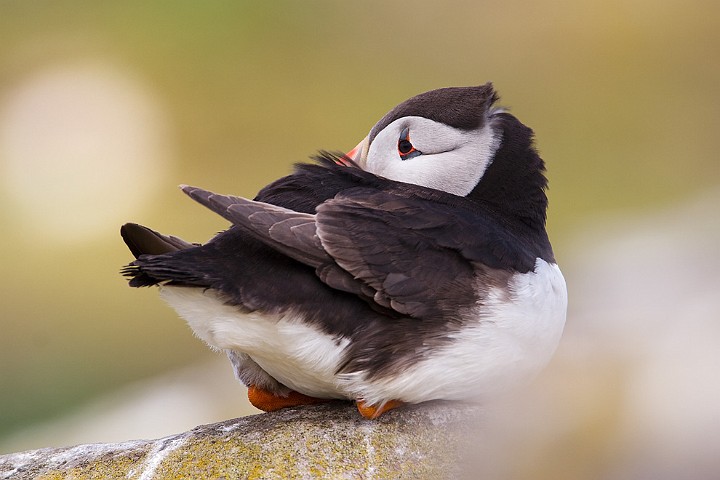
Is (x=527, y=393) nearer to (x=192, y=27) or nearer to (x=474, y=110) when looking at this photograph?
(x=474, y=110)

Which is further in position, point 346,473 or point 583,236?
point 583,236

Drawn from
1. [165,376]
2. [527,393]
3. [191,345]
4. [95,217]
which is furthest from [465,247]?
[95,217]

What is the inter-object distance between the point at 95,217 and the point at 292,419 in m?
8.08

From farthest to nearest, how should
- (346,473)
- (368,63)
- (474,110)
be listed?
(368,63)
(474,110)
(346,473)

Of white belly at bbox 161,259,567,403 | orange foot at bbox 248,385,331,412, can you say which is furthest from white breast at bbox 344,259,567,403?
orange foot at bbox 248,385,331,412

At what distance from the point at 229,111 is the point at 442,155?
9701 mm

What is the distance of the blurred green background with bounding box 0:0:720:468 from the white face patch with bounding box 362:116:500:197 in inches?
202

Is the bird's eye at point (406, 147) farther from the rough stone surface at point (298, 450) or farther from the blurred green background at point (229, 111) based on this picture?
the blurred green background at point (229, 111)

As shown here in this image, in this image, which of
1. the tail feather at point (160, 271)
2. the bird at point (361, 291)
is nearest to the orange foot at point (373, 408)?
the bird at point (361, 291)

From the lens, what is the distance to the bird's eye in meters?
Answer: 3.79

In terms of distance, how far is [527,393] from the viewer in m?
3.62

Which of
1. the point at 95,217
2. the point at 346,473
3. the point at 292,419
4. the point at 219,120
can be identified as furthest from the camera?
the point at 219,120

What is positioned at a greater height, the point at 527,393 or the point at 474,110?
the point at 474,110

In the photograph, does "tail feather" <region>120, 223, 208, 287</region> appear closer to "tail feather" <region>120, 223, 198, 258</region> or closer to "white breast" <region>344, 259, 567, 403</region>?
"tail feather" <region>120, 223, 198, 258</region>
